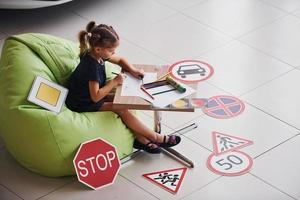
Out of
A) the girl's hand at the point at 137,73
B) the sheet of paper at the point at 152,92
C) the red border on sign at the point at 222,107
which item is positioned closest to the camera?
the sheet of paper at the point at 152,92

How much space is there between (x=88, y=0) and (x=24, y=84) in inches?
66.1

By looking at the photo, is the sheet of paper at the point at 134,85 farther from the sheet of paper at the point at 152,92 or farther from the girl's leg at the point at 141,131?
the girl's leg at the point at 141,131

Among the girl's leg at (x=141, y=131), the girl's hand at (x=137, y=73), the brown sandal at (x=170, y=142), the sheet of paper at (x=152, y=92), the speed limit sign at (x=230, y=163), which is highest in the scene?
the girl's hand at (x=137, y=73)

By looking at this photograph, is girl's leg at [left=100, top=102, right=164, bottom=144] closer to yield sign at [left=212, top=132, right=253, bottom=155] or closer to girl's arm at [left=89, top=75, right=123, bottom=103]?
girl's arm at [left=89, top=75, right=123, bottom=103]

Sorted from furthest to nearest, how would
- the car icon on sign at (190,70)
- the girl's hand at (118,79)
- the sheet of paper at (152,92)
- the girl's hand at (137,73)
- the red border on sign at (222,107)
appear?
1. the car icon on sign at (190,70)
2. the red border on sign at (222,107)
3. the girl's hand at (137,73)
4. the girl's hand at (118,79)
5. the sheet of paper at (152,92)

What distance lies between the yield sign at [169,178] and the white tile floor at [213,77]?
1.2 inches

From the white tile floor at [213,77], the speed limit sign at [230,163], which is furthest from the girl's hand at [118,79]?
the speed limit sign at [230,163]

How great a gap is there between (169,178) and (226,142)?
0.42m

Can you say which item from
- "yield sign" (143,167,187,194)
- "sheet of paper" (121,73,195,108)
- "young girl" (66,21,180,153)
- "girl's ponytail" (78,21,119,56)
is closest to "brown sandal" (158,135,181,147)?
"young girl" (66,21,180,153)

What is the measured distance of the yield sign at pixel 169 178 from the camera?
3.71 metres

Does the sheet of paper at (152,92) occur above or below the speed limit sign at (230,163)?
above

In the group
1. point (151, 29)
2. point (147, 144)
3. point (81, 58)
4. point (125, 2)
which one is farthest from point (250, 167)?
point (125, 2)

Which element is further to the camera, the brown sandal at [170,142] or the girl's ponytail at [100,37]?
the brown sandal at [170,142]

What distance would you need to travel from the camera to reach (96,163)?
12.2ft
